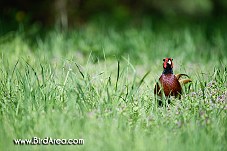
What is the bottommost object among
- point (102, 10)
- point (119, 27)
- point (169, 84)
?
point (169, 84)

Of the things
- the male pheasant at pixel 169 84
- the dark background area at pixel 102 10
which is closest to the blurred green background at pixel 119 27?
the dark background area at pixel 102 10

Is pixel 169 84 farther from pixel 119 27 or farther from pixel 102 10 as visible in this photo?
pixel 102 10

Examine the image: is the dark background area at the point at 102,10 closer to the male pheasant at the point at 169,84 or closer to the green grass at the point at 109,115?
the green grass at the point at 109,115

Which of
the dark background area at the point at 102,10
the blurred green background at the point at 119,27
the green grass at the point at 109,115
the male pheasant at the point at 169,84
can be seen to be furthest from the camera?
the dark background area at the point at 102,10

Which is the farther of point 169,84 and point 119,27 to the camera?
point 119,27

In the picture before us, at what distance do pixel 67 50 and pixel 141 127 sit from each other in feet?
10.2

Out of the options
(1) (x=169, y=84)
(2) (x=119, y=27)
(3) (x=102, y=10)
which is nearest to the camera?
(1) (x=169, y=84)

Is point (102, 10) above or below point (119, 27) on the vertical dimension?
above

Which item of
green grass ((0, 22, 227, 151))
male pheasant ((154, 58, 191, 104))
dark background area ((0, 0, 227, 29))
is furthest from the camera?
dark background area ((0, 0, 227, 29))

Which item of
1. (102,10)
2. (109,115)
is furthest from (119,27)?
(109,115)

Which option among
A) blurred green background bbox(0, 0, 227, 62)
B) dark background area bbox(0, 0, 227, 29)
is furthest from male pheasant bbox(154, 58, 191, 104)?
dark background area bbox(0, 0, 227, 29)

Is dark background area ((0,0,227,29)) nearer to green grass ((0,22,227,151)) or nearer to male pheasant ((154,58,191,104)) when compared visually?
green grass ((0,22,227,151))

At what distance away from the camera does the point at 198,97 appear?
3.35 metres

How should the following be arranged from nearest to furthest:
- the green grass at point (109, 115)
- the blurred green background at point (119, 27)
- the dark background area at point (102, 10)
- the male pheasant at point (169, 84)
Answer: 1. the green grass at point (109, 115)
2. the male pheasant at point (169, 84)
3. the blurred green background at point (119, 27)
4. the dark background area at point (102, 10)
